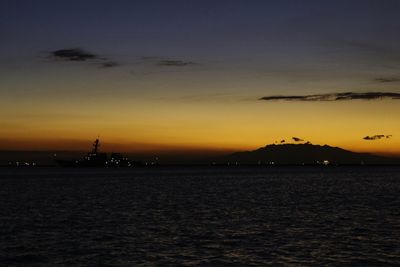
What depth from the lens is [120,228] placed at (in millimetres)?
50875

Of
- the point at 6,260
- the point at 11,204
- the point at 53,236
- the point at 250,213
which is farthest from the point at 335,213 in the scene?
the point at 11,204

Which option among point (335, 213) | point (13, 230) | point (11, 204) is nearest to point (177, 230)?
point (13, 230)

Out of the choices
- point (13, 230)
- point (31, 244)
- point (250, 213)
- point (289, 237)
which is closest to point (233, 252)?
point (289, 237)

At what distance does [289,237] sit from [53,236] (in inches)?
739

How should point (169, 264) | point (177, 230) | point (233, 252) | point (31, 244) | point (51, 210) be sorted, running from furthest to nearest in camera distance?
point (51, 210) < point (177, 230) < point (31, 244) < point (233, 252) < point (169, 264)

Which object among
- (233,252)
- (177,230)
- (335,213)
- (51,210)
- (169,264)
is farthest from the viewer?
(51,210)

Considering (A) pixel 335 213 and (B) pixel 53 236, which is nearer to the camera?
(B) pixel 53 236

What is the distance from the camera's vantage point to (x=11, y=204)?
8050 cm

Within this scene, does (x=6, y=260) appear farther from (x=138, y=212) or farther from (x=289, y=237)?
(x=138, y=212)

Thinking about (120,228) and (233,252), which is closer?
(233,252)

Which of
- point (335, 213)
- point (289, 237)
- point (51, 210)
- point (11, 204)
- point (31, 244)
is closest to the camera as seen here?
point (31, 244)

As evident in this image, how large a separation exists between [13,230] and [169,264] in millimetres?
21893

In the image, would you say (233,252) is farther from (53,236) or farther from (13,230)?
(13,230)

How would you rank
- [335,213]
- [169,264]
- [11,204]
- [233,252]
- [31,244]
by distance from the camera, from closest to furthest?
[169,264], [233,252], [31,244], [335,213], [11,204]
